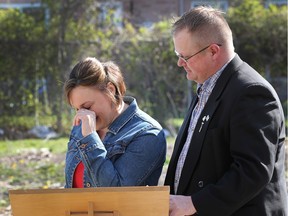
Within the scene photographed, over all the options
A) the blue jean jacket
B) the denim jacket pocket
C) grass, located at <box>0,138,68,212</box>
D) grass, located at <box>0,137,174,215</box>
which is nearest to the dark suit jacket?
the blue jean jacket

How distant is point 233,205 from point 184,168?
12.6 inches

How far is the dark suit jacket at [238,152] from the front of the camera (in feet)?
9.34

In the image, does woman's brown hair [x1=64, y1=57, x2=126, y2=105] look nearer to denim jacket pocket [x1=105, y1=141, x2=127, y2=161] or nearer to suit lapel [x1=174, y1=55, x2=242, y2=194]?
denim jacket pocket [x1=105, y1=141, x2=127, y2=161]

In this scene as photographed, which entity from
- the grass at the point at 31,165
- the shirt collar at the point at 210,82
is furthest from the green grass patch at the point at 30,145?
the shirt collar at the point at 210,82

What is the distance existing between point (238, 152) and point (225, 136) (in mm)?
111

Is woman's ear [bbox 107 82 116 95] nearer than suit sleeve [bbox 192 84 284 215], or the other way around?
suit sleeve [bbox 192 84 284 215]

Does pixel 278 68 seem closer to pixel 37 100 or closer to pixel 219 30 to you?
pixel 37 100

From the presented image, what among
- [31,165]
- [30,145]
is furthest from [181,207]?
[30,145]

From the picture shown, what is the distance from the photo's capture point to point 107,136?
3.36 metres

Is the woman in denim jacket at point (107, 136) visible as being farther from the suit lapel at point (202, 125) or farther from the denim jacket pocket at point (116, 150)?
the suit lapel at point (202, 125)

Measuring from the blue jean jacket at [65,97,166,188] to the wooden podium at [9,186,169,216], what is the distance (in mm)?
295

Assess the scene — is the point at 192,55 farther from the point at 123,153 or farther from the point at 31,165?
the point at 31,165

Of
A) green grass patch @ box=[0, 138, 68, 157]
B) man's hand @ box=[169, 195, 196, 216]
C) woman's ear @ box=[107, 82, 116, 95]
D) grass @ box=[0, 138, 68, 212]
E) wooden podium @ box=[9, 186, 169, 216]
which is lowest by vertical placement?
green grass patch @ box=[0, 138, 68, 157]

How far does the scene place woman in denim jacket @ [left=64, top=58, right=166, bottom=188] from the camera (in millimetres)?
3150
